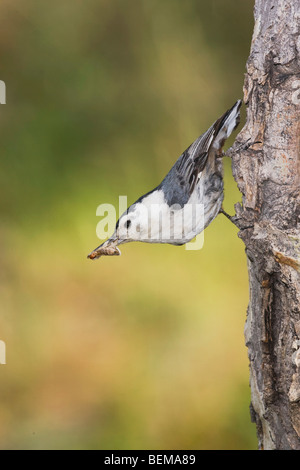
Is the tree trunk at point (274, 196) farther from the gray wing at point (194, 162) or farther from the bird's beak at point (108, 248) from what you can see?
the bird's beak at point (108, 248)

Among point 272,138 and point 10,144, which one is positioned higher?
point 10,144

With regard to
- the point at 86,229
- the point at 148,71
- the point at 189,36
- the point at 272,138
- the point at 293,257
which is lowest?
the point at 293,257

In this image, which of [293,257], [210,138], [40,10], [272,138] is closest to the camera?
[293,257]

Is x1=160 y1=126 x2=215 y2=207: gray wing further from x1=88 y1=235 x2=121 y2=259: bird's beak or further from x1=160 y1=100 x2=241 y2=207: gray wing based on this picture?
x1=88 y1=235 x2=121 y2=259: bird's beak

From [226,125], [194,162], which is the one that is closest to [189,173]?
[194,162]

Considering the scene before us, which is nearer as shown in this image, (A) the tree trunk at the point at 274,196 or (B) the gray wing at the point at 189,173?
(A) the tree trunk at the point at 274,196

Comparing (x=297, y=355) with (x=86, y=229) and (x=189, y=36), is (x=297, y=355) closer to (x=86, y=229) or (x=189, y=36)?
(x=86, y=229)

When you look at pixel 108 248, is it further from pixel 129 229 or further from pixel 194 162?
pixel 194 162

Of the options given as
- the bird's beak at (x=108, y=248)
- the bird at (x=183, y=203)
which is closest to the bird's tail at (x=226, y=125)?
the bird at (x=183, y=203)

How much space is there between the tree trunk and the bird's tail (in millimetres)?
338

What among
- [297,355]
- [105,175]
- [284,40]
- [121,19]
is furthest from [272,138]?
[121,19]

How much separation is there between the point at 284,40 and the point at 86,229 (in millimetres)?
1199

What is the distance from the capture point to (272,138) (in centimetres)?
114

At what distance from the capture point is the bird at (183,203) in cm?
149
